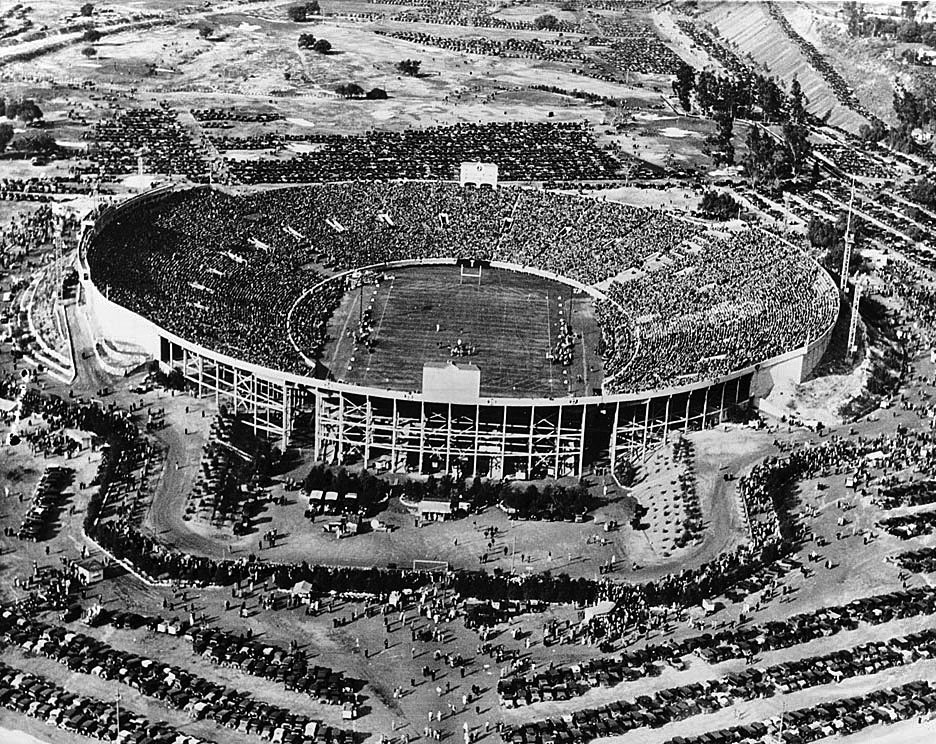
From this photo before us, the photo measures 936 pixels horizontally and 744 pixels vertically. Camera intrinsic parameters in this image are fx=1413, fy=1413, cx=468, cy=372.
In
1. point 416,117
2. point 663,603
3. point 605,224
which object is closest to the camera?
point 663,603

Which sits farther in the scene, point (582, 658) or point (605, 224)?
point (605, 224)

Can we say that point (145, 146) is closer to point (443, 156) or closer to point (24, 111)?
point (24, 111)

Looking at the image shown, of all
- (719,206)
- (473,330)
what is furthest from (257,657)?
(719,206)

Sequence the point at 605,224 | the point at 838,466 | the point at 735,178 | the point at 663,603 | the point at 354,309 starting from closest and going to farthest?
the point at 663,603
the point at 838,466
the point at 354,309
the point at 605,224
the point at 735,178

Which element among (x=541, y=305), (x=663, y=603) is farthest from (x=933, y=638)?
(x=541, y=305)

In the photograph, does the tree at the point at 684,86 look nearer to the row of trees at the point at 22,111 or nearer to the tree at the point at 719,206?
the tree at the point at 719,206

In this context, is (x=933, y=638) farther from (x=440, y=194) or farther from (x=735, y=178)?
(x=735, y=178)

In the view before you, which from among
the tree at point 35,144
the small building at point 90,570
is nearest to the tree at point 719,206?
the tree at point 35,144
